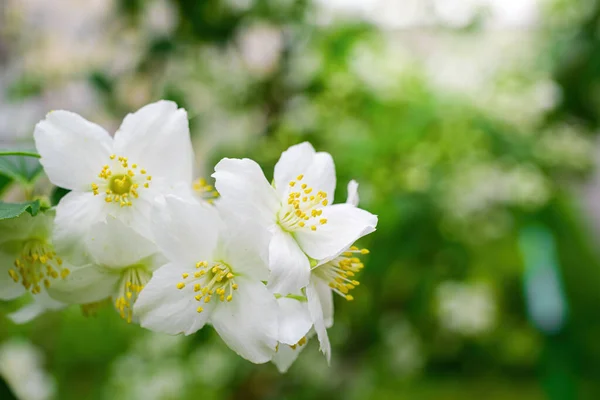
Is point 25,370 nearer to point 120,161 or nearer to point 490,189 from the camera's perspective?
point 120,161

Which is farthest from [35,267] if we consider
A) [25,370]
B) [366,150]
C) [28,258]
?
[25,370]

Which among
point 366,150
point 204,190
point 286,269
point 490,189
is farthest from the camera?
point 490,189

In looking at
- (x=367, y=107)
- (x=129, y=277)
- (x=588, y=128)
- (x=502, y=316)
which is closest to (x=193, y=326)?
(x=129, y=277)

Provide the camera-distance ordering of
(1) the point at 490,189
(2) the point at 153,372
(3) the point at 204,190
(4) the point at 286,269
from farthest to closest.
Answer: (1) the point at 490,189 < (2) the point at 153,372 < (3) the point at 204,190 < (4) the point at 286,269

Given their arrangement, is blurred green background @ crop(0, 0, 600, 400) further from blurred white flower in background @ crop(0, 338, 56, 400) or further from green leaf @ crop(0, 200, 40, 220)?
green leaf @ crop(0, 200, 40, 220)

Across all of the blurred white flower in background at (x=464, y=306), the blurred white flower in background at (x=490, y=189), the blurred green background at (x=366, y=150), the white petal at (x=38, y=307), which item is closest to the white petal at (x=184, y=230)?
the white petal at (x=38, y=307)

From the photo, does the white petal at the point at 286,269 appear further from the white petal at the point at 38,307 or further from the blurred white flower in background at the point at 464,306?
the blurred white flower in background at the point at 464,306

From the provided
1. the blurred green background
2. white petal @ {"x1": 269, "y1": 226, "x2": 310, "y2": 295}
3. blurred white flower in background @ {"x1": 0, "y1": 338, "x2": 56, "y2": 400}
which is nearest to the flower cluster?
white petal @ {"x1": 269, "y1": 226, "x2": 310, "y2": 295}
